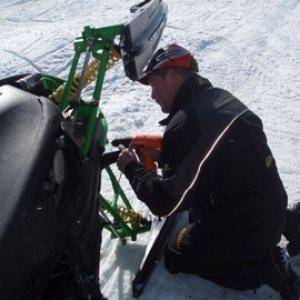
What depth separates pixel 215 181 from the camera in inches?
118

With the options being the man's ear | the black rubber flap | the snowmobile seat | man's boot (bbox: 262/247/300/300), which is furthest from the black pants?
the snowmobile seat

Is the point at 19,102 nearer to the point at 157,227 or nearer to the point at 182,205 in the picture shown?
the point at 182,205

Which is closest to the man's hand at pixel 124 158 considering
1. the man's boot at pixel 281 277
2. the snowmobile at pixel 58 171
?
the snowmobile at pixel 58 171

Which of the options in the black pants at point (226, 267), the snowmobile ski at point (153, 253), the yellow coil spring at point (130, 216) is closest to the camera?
the black pants at point (226, 267)

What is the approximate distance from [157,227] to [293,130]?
8.90ft

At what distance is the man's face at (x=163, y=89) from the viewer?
316cm

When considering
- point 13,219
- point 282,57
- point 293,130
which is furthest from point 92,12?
point 13,219

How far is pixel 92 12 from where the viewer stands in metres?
10.6

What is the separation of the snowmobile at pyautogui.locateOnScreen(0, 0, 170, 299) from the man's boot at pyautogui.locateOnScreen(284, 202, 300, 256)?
1.09 metres

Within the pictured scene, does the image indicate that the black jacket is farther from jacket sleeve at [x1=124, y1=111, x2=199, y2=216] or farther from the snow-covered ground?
the snow-covered ground

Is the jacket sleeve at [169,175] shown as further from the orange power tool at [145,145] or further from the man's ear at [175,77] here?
the orange power tool at [145,145]

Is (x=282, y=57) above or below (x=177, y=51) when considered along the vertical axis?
below

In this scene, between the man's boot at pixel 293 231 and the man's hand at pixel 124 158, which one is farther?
the man's boot at pixel 293 231

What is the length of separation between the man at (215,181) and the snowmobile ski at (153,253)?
142 millimetres
